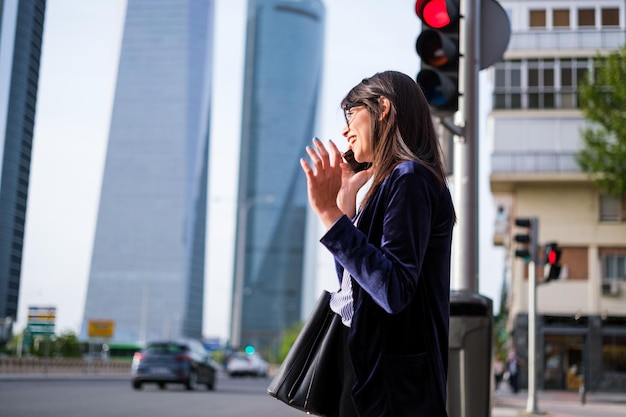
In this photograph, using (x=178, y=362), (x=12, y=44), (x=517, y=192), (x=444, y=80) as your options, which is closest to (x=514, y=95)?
(x=517, y=192)

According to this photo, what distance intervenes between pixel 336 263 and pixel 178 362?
21.3m

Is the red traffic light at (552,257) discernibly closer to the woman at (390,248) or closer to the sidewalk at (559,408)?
the sidewalk at (559,408)

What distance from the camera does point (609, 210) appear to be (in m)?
41.1

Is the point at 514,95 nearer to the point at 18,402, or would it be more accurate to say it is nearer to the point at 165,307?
the point at 18,402

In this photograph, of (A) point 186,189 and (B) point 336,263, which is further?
(A) point 186,189

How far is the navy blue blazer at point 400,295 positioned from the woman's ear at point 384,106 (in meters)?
0.20

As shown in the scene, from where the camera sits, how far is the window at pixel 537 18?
41.1 meters

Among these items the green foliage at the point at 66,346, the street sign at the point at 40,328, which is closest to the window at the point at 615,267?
the street sign at the point at 40,328

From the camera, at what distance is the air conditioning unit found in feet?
132

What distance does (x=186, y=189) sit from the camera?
154m

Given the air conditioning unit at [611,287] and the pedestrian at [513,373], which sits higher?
the air conditioning unit at [611,287]

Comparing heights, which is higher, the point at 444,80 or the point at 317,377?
the point at 444,80

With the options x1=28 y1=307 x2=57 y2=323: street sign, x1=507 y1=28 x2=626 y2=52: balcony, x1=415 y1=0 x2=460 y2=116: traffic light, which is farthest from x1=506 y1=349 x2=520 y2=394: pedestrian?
x1=415 y1=0 x2=460 y2=116: traffic light

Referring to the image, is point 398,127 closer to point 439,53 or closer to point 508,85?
point 439,53
